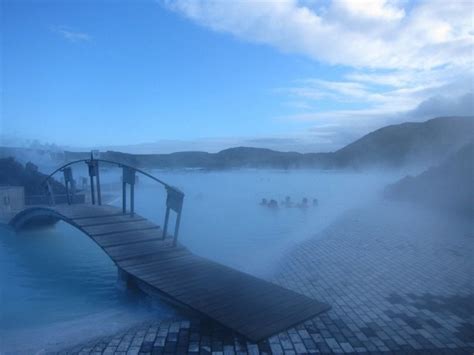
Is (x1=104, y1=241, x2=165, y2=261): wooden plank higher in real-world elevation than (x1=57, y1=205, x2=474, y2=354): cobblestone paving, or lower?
higher

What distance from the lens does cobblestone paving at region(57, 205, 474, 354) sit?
446 cm

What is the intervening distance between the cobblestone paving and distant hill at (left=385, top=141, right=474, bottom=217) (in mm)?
4888

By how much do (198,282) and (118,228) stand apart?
A: 3.69 meters

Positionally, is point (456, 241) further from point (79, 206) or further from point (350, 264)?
point (79, 206)

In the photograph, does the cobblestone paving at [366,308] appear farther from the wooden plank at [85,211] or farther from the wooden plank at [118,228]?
the wooden plank at [85,211]

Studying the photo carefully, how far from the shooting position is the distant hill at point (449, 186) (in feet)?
47.0

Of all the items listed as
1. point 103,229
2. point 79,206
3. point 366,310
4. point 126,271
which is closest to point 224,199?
point 79,206

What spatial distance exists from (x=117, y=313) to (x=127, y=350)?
70.9 inches

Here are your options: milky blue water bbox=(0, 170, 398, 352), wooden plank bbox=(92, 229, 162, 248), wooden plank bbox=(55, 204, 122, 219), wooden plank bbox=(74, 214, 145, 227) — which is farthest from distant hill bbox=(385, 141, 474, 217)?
wooden plank bbox=(55, 204, 122, 219)

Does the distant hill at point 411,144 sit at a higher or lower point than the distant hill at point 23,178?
higher

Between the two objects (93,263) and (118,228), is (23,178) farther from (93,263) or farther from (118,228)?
(118,228)

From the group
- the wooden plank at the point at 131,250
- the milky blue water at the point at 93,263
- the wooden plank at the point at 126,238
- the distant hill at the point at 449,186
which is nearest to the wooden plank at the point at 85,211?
the milky blue water at the point at 93,263

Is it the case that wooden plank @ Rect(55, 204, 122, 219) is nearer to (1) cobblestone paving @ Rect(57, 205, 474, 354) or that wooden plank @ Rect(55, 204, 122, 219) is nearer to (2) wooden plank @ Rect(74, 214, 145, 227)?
(2) wooden plank @ Rect(74, 214, 145, 227)

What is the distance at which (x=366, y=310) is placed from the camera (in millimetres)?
5449
